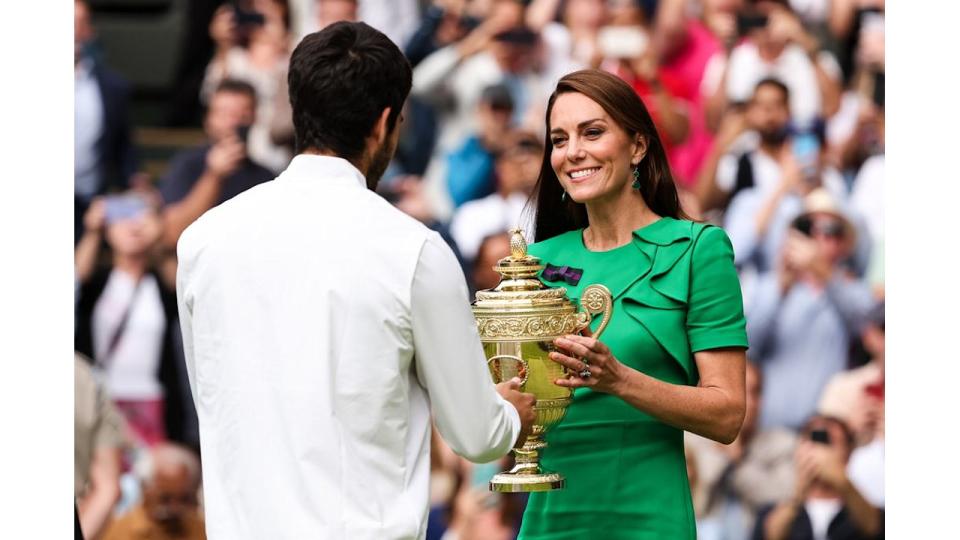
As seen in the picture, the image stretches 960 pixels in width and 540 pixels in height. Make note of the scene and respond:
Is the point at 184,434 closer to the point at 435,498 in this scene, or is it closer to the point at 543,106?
the point at 435,498

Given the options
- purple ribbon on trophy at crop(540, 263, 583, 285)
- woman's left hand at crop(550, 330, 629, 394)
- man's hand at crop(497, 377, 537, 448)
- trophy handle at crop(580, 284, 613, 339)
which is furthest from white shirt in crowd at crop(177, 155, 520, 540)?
purple ribbon on trophy at crop(540, 263, 583, 285)

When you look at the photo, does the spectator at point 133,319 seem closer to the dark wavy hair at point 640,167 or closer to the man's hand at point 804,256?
the man's hand at point 804,256

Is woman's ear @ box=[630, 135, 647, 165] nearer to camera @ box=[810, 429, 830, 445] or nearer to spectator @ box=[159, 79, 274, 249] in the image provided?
camera @ box=[810, 429, 830, 445]

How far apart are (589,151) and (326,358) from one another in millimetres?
973

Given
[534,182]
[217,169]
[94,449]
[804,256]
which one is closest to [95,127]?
[217,169]

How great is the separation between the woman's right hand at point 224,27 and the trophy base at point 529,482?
413 cm

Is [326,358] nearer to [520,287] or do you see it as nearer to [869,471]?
[520,287]

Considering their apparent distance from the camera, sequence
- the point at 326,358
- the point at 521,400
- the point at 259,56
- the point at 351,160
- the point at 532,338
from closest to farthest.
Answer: the point at 326,358 → the point at 351,160 → the point at 521,400 → the point at 532,338 → the point at 259,56

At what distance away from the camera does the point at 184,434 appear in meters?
6.69

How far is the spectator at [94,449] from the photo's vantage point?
6.56 metres

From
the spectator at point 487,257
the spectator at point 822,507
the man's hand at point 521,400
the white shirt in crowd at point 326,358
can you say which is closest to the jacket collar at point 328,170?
the white shirt in crowd at point 326,358

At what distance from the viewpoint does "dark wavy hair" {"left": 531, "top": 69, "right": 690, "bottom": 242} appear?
323 cm

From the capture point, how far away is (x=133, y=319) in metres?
6.73

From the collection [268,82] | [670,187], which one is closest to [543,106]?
[268,82]
